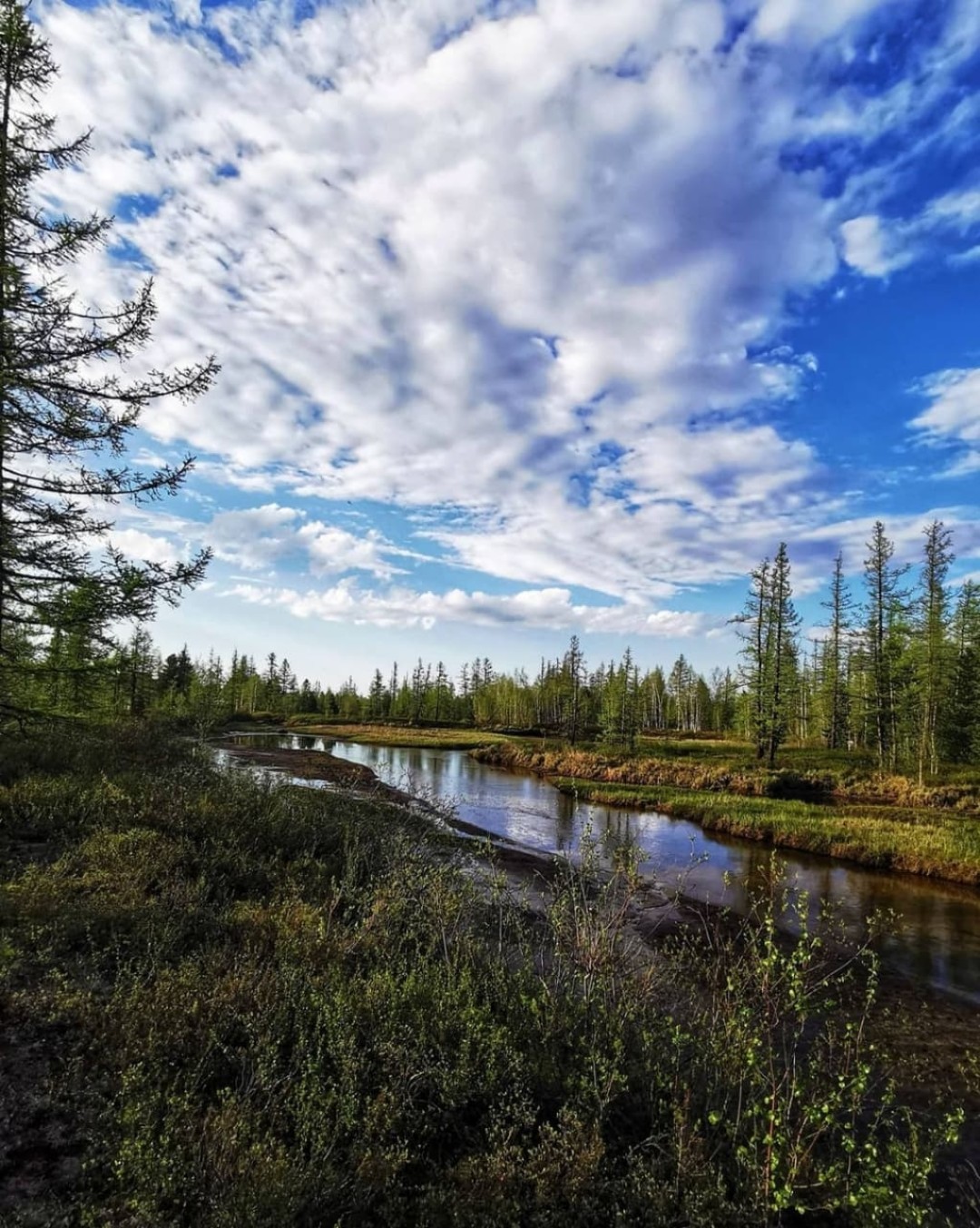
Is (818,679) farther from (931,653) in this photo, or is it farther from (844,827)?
(844,827)

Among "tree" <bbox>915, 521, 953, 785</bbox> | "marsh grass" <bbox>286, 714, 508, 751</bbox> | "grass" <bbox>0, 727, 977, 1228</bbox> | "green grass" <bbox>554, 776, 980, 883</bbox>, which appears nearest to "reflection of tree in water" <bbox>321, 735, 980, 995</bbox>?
"green grass" <bbox>554, 776, 980, 883</bbox>

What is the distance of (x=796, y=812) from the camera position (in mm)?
Result: 24484

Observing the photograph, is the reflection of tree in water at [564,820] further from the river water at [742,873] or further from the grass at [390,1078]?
the grass at [390,1078]

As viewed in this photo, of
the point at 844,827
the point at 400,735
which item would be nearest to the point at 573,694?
the point at 400,735

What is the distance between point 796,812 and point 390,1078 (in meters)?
24.7

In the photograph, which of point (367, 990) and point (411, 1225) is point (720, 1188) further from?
point (367, 990)

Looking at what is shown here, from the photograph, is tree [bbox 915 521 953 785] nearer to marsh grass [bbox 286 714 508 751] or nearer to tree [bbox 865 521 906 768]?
tree [bbox 865 521 906 768]

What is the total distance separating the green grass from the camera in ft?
58.7

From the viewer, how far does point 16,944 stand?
16.6ft

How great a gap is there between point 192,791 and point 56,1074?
7725 mm

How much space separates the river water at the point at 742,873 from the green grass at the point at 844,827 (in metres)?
0.67

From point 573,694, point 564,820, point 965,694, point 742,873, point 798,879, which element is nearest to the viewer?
point 798,879

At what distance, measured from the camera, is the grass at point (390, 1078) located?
3.11m

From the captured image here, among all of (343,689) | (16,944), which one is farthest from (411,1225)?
(343,689)
